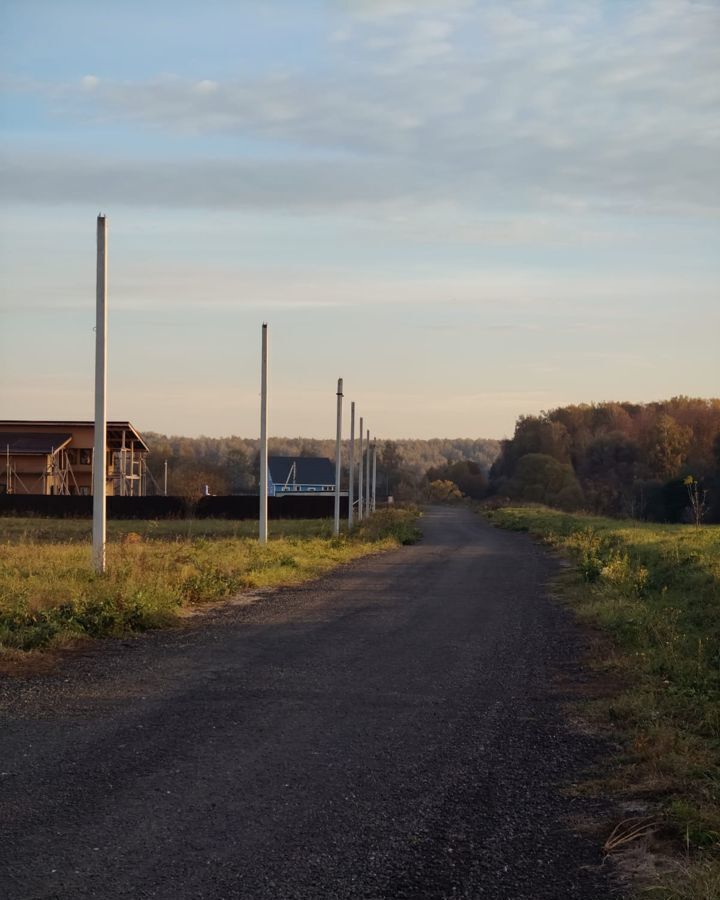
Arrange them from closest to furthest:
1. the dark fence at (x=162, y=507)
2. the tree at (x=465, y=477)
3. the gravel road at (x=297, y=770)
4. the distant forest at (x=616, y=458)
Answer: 1. the gravel road at (x=297, y=770)
2. the dark fence at (x=162, y=507)
3. the distant forest at (x=616, y=458)
4. the tree at (x=465, y=477)

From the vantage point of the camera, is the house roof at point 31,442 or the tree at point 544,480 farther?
the tree at point 544,480

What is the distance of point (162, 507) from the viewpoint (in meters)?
52.6

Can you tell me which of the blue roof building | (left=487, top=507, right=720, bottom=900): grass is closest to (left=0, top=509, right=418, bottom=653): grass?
(left=487, top=507, right=720, bottom=900): grass

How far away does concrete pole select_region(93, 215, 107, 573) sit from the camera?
15102 millimetres

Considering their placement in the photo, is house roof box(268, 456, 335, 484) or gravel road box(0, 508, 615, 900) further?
house roof box(268, 456, 335, 484)

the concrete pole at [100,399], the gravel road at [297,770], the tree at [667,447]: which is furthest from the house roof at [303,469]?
the gravel road at [297,770]

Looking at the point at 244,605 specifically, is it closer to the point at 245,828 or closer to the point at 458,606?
the point at 458,606

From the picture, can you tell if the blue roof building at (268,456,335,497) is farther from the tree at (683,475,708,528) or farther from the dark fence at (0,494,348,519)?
the tree at (683,475,708,528)

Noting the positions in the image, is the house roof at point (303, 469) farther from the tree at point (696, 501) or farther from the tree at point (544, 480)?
the tree at point (696, 501)

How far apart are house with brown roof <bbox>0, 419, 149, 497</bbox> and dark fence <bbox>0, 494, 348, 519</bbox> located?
637 cm

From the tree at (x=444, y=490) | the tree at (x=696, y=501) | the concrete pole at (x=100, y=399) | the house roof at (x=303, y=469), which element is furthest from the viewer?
the tree at (x=444, y=490)

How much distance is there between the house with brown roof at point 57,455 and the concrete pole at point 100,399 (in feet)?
142

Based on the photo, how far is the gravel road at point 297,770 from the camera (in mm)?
4535

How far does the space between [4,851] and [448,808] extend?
2.29 metres
